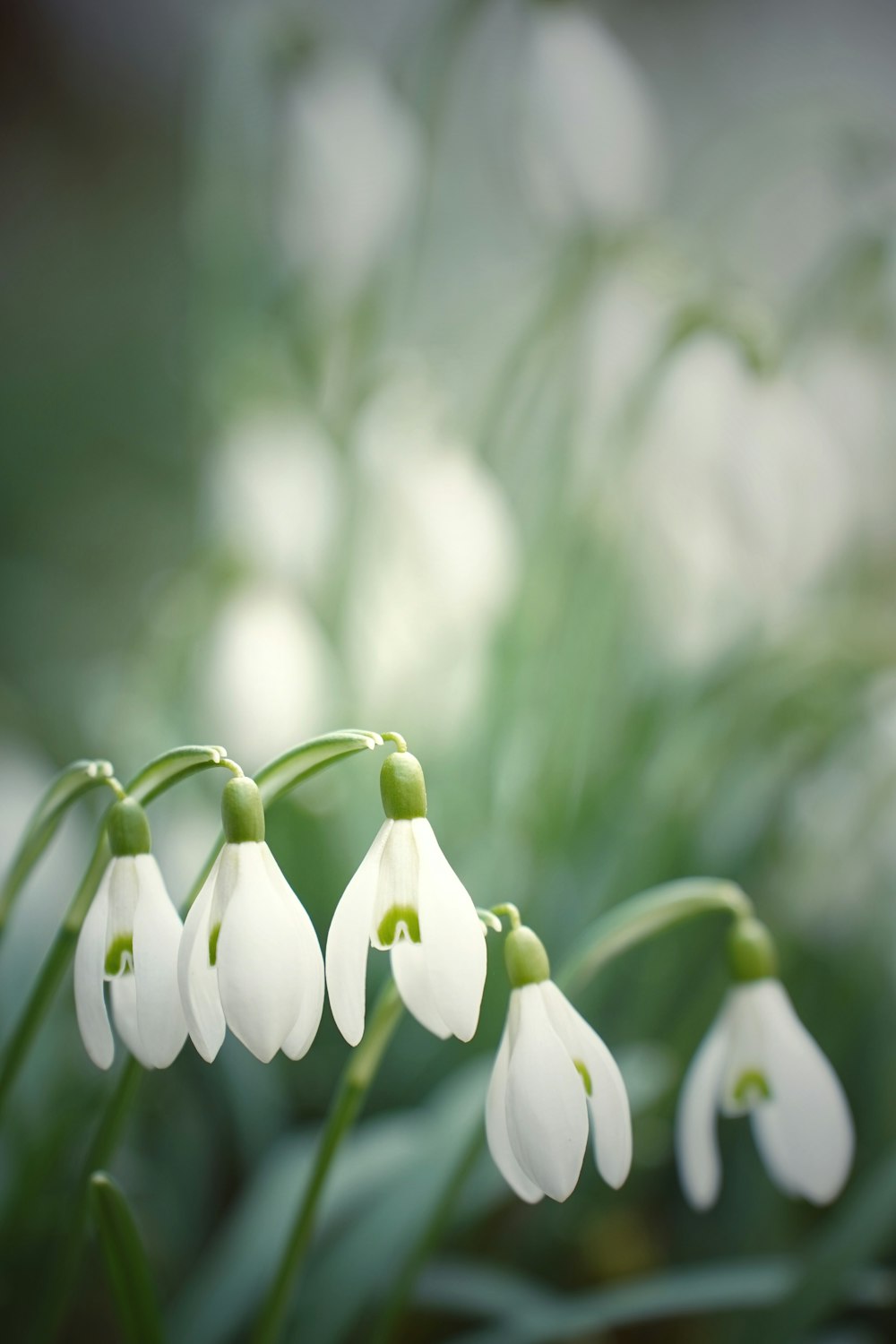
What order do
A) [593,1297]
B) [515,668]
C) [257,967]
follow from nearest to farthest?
[257,967], [593,1297], [515,668]

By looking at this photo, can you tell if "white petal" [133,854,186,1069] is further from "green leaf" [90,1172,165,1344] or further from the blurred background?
the blurred background

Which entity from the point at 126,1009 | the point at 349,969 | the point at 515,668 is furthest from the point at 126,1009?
the point at 515,668

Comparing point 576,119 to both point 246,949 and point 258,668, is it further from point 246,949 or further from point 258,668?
point 246,949

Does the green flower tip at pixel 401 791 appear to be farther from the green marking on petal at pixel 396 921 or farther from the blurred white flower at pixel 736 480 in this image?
the blurred white flower at pixel 736 480

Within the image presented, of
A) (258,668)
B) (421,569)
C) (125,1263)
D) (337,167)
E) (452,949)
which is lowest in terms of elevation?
(125,1263)

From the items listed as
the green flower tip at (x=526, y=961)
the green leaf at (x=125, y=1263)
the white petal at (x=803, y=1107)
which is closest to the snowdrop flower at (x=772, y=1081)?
the white petal at (x=803, y=1107)

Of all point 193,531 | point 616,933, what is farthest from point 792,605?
point 193,531
